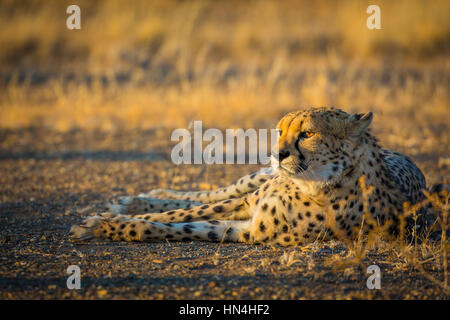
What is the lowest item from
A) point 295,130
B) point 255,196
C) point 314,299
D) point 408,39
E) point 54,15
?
point 314,299

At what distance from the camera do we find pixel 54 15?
47.1ft

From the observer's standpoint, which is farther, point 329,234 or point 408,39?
point 408,39

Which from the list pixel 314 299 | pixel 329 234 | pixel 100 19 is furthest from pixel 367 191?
pixel 100 19

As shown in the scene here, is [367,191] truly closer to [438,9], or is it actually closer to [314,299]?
[314,299]

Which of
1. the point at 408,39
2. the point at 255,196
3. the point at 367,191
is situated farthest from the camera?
the point at 408,39

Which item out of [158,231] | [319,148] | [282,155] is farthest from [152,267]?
[319,148]

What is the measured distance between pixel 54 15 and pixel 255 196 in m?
12.1

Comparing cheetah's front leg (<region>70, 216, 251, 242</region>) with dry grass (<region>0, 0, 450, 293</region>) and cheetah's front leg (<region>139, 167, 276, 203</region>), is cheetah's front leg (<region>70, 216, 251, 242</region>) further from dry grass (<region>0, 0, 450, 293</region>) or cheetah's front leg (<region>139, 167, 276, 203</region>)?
dry grass (<region>0, 0, 450, 293</region>)

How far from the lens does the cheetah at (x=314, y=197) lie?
11.0ft

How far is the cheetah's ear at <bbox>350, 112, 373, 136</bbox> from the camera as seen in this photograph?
3369 mm

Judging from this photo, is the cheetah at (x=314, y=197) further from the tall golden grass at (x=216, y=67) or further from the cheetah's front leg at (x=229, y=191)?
the tall golden grass at (x=216, y=67)

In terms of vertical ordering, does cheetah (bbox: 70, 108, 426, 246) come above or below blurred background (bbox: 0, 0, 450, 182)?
below

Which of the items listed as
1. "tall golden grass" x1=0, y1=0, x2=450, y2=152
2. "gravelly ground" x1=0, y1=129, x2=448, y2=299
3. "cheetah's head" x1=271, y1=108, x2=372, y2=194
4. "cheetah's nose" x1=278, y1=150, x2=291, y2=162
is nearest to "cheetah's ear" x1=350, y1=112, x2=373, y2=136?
"cheetah's head" x1=271, y1=108, x2=372, y2=194

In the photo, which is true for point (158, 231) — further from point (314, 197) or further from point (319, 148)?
point (319, 148)
